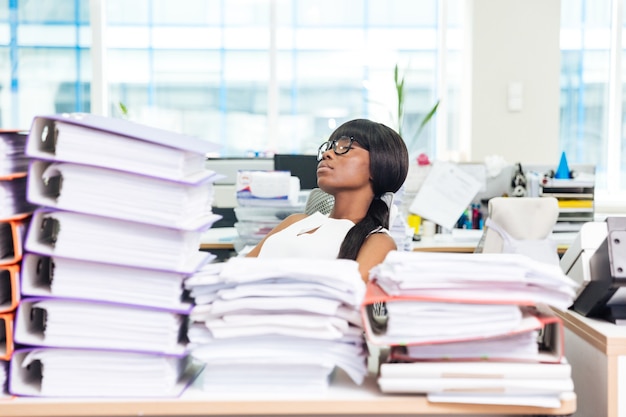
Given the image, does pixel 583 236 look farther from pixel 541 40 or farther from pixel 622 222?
pixel 541 40

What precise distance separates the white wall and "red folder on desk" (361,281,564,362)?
443 centimetres

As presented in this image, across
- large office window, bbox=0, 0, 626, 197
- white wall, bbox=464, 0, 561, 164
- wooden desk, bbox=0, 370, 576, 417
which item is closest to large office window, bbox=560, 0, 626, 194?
large office window, bbox=0, 0, 626, 197

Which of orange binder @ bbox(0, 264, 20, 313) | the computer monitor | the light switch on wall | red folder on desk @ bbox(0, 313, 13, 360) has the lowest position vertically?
red folder on desk @ bbox(0, 313, 13, 360)

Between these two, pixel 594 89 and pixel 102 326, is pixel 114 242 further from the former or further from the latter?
pixel 594 89

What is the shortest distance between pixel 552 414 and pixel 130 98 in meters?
5.29

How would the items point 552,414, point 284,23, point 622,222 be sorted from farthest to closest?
point 284,23, point 622,222, point 552,414

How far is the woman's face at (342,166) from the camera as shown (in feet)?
5.86

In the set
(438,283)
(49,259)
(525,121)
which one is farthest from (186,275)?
(525,121)

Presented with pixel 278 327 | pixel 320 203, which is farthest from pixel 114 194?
pixel 320 203

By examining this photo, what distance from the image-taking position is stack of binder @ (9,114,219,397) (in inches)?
40.7

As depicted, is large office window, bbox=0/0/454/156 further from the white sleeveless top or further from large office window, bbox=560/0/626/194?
the white sleeveless top

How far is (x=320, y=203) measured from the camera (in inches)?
94.4

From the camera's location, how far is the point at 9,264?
103 cm

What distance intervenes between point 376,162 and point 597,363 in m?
0.73
